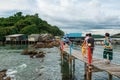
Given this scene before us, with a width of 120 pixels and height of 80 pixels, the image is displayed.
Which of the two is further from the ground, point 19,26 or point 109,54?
point 19,26

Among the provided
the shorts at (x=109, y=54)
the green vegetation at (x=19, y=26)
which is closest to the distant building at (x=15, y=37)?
the green vegetation at (x=19, y=26)

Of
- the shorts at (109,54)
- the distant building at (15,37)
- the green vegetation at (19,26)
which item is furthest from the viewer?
the green vegetation at (19,26)

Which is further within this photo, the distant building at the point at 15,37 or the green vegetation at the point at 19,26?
the green vegetation at the point at 19,26

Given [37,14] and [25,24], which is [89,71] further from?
A: [37,14]

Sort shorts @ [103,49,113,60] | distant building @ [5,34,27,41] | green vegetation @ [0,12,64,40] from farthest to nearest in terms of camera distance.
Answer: green vegetation @ [0,12,64,40]
distant building @ [5,34,27,41]
shorts @ [103,49,113,60]

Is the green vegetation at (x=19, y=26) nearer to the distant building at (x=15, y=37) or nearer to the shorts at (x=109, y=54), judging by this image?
the distant building at (x=15, y=37)

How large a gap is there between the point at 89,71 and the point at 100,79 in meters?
9.08

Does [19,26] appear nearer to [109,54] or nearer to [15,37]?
[15,37]

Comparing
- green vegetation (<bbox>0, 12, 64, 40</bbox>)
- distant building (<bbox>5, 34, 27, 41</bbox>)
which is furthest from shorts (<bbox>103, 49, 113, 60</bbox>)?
green vegetation (<bbox>0, 12, 64, 40</bbox>)

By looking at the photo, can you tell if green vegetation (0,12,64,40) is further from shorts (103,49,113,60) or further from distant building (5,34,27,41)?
shorts (103,49,113,60)

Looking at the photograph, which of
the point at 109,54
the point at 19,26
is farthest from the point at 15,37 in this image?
the point at 109,54

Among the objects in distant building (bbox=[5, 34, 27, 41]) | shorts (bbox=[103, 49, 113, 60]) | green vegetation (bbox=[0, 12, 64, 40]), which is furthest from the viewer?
green vegetation (bbox=[0, 12, 64, 40])

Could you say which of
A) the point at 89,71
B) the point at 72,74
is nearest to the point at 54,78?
the point at 72,74

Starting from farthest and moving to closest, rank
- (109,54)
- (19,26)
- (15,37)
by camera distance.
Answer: (19,26)
(15,37)
(109,54)
